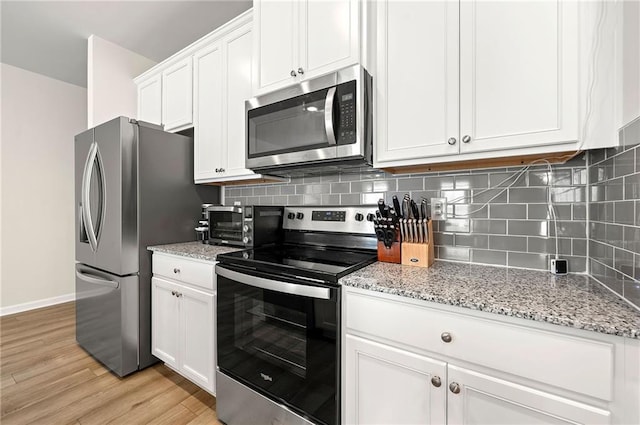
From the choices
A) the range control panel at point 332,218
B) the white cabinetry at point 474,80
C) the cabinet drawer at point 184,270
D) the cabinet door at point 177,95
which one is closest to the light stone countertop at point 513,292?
the range control panel at point 332,218

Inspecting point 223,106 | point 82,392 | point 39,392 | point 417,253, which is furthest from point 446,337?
point 39,392

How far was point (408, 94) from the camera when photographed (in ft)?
4.46

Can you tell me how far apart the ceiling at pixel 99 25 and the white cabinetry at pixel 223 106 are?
16.8 inches

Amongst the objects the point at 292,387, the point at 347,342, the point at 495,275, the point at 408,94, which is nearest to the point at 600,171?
the point at 495,275

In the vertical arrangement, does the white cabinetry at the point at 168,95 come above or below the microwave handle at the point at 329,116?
above

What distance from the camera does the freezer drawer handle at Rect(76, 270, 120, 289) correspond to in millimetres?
2049

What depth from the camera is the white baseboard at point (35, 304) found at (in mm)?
3231

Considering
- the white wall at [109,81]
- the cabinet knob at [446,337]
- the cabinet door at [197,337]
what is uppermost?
the white wall at [109,81]

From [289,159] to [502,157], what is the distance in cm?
103

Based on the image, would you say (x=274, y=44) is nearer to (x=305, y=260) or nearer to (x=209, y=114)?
(x=209, y=114)

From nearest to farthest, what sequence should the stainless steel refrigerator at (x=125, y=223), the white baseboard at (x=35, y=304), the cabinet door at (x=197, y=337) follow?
the cabinet door at (x=197, y=337) → the stainless steel refrigerator at (x=125, y=223) → the white baseboard at (x=35, y=304)

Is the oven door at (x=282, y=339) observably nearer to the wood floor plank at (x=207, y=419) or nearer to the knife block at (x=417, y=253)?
the wood floor plank at (x=207, y=419)

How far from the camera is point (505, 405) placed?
2.93ft

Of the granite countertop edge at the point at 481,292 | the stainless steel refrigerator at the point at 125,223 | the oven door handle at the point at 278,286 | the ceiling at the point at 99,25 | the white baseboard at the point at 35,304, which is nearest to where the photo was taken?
the granite countertop edge at the point at 481,292
